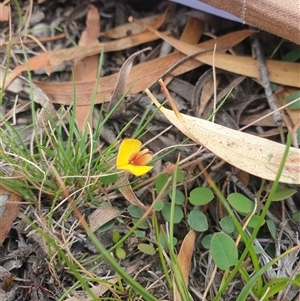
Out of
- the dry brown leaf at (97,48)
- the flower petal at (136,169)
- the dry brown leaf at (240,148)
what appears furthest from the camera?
the dry brown leaf at (97,48)

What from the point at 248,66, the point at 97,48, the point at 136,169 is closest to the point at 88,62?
the point at 97,48

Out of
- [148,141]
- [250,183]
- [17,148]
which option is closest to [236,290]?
[250,183]

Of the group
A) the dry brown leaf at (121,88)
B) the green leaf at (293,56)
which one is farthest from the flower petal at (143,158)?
the green leaf at (293,56)

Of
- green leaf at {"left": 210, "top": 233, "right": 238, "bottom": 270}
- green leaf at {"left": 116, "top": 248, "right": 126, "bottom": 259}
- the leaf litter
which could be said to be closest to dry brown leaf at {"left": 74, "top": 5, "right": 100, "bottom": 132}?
the leaf litter

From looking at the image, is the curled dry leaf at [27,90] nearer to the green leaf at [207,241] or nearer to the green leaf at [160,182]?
the green leaf at [160,182]

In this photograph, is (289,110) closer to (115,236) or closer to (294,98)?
(294,98)

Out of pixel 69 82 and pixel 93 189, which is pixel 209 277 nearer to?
pixel 93 189
